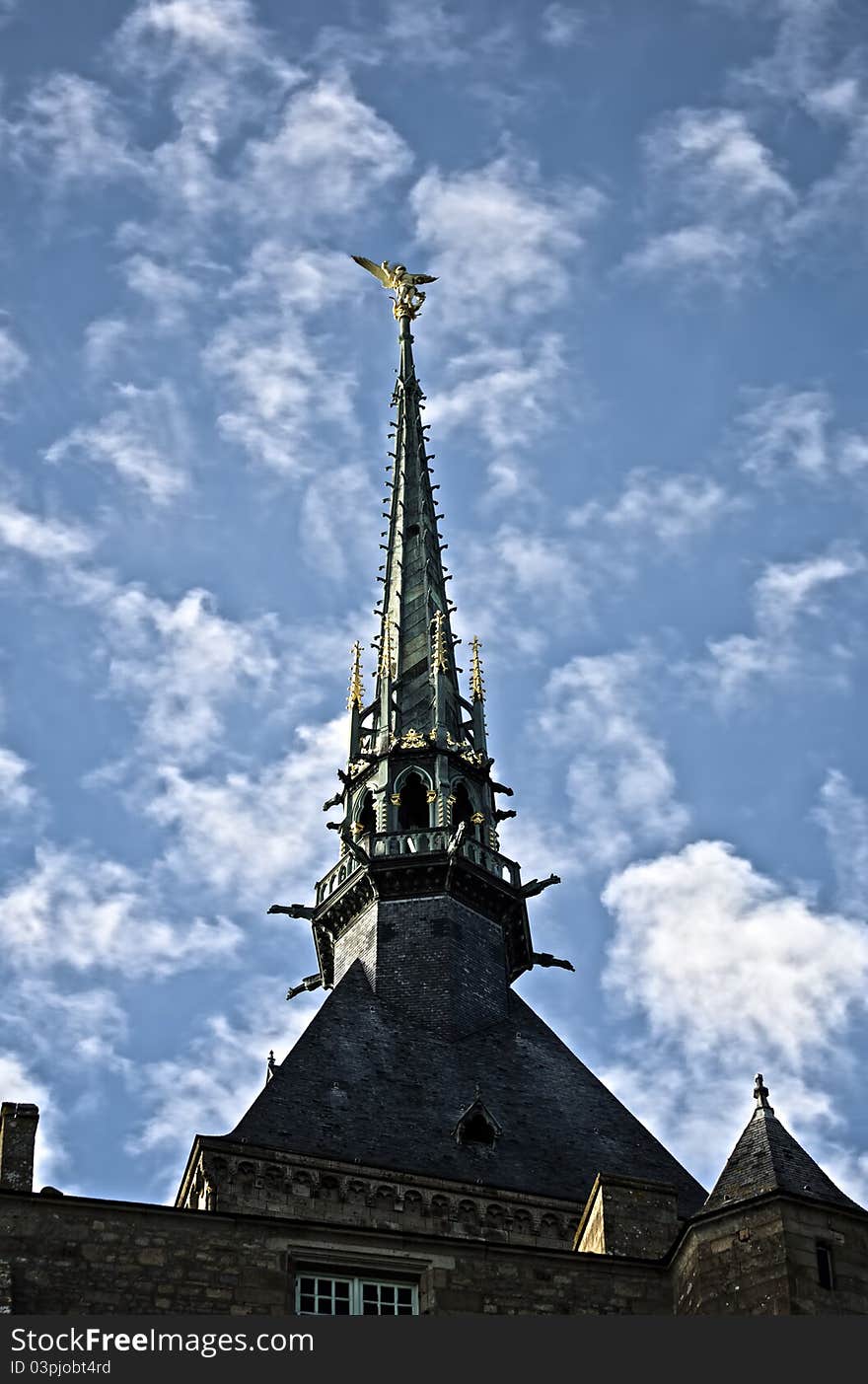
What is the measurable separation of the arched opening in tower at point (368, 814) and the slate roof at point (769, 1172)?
23876 millimetres

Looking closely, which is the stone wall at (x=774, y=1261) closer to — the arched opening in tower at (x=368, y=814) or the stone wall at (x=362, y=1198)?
the stone wall at (x=362, y=1198)

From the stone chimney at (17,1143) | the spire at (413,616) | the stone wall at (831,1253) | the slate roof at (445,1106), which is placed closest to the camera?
the stone wall at (831,1253)

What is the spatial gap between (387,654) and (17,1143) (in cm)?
2618

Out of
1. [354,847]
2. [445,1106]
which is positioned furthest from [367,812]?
[445,1106]

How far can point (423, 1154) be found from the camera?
4166cm

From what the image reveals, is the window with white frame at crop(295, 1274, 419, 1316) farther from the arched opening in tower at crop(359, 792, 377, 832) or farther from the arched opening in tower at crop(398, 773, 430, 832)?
the arched opening in tower at crop(398, 773, 430, 832)

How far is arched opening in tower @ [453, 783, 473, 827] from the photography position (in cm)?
5369

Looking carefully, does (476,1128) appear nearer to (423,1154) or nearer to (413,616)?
(423,1154)

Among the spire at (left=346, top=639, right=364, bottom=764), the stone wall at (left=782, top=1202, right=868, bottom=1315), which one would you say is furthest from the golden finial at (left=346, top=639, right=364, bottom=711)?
the stone wall at (left=782, top=1202, right=868, bottom=1315)

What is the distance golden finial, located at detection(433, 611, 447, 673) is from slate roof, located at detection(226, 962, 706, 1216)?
1078 centimetres

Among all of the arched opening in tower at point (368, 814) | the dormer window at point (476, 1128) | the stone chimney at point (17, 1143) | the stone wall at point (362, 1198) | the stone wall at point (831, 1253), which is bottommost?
the stone wall at point (831, 1253)

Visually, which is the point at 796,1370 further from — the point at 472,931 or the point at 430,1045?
the point at 472,931

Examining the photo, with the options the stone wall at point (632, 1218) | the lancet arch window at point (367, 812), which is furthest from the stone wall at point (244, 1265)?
the lancet arch window at point (367, 812)

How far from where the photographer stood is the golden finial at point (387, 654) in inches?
2266
